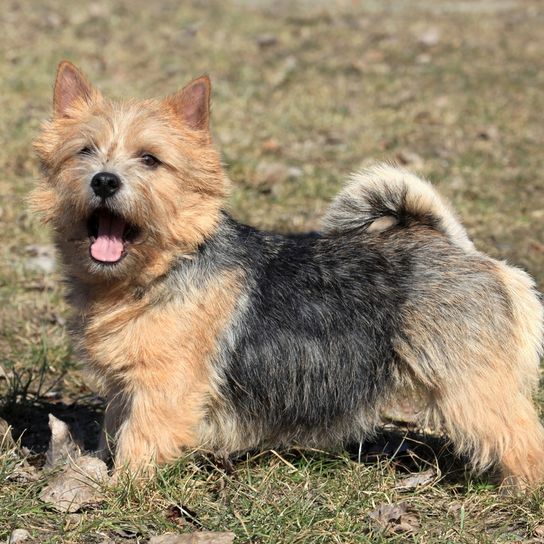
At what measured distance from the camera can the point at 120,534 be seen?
3.73 metres

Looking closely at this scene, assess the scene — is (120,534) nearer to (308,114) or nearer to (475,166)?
(475,166)

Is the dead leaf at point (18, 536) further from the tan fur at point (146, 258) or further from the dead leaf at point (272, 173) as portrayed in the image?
the dead leaf at point (272, 173)

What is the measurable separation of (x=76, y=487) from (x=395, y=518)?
1336 mm

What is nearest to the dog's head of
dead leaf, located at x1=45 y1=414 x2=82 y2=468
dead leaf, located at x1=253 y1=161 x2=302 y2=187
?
dead leaf, located at x1=45 y1=414 x2=82 y2=468

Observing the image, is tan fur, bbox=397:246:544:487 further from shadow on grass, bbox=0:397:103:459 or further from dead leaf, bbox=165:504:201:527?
shadow on grass, bbox=0:397:103:459

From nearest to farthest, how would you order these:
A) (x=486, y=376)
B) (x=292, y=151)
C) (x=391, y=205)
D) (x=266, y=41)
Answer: (x=486, y=376), (x=391, y=205), (x=292, y=151), (x=266, y=41)

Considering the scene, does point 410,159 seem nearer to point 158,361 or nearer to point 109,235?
point 109,235

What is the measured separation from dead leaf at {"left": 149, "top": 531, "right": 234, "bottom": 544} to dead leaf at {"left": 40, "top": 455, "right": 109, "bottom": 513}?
1.20 feet

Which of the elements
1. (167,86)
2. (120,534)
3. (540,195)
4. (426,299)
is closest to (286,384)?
(426,299)

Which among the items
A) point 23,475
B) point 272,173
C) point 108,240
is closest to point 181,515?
point 23,475

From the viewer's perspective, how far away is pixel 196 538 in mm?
3629

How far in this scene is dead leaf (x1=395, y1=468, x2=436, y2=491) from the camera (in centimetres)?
430

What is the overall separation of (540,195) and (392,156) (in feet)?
4.74

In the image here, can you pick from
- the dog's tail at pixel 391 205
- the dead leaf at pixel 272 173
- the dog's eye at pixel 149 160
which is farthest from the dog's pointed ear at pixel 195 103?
the dead leaf at pixel 272 173
